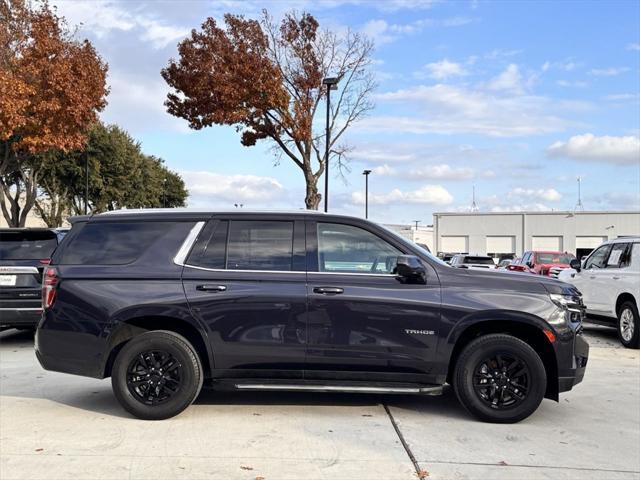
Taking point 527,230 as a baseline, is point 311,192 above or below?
below

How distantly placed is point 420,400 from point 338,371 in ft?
4.34

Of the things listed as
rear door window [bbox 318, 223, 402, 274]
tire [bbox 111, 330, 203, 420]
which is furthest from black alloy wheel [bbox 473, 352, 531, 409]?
tire [bbox 111, 330, 203, 420]

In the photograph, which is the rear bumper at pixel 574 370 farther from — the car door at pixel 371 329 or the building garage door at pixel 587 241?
the building garage door at pixel 587 241

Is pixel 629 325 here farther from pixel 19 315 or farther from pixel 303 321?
pixel 19 315

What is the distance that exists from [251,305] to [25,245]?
17.5 feet

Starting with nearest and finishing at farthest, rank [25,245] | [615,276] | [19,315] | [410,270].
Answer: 1. [410,270]
2. [19,315]
3. [25,245]
4. [615,276]

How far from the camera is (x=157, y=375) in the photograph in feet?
17.6

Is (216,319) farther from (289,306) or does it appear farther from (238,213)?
(238,213)

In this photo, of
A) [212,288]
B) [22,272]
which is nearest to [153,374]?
[212,288]

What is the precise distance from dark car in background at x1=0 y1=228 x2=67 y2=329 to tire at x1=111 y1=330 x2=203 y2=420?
151 inches

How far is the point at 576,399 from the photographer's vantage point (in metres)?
6.45

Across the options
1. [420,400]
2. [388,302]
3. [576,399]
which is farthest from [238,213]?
[576,399]

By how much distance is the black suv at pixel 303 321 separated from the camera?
529 cm

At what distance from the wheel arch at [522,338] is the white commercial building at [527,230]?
5589cm
